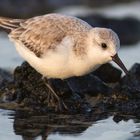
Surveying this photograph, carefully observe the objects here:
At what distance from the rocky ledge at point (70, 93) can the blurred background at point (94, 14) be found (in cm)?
262

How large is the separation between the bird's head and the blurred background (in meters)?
3.83

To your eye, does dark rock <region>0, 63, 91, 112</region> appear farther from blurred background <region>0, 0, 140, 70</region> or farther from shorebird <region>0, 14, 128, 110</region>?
blurred background <region>0, 0, 140, 70</region>

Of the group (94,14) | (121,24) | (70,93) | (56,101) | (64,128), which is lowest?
(64,128)

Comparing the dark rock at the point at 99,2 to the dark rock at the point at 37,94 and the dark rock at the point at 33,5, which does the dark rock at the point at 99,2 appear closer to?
the dark rock at the point at 33,5

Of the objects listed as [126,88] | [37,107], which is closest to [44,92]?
[37,107]

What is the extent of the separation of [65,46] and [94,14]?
28.8ft

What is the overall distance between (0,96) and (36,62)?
97 centimetres

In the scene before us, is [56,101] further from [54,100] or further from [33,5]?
[33,5]

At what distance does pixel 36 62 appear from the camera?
9758 mm

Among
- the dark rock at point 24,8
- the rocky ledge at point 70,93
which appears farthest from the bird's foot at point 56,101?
the dark rock at point 24,8

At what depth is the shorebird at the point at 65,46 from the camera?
916 cm

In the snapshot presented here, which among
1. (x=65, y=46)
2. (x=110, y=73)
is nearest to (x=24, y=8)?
(x=110, y=73)

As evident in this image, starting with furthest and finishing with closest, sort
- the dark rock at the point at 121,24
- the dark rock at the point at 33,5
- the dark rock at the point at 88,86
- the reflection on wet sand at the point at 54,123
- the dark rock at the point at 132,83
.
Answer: the dark rock at the point at 33,5 < the dark rock at the point at 121,24 < the dark rock at the point at 88,86 < the dark rock at the point at 132,83 < the reflection on wet sand at the point at 54,123

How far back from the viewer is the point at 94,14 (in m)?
18.1
